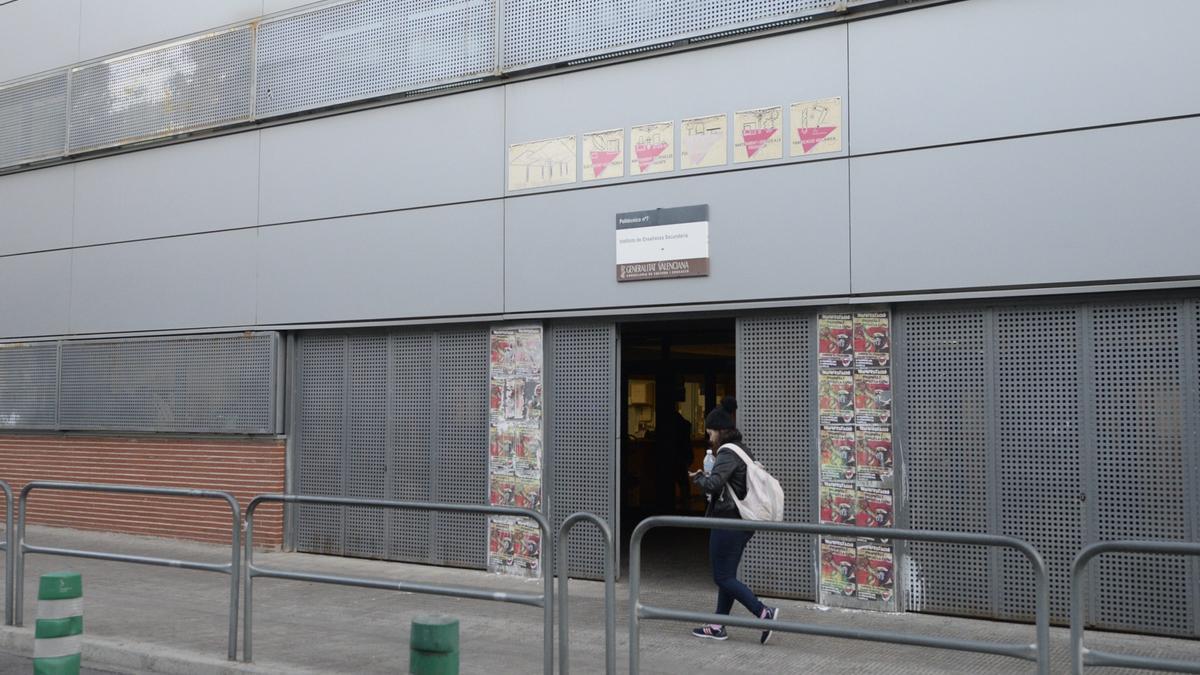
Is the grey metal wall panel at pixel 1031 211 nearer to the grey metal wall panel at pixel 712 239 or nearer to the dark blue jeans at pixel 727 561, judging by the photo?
the grey metal wall panel at pixel 712 239

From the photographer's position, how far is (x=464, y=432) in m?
10.8

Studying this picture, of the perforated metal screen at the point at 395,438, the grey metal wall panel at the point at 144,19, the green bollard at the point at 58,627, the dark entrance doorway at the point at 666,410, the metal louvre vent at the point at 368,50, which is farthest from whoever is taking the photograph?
the dark entrance doorway at the point at 666,410

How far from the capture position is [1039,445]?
810 centimetres

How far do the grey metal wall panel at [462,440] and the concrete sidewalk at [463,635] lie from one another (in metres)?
0.37

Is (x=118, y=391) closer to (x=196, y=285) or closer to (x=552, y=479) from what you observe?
(x=196, y=285)

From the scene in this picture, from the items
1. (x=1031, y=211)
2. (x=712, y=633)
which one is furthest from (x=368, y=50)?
(x=712, y=633)

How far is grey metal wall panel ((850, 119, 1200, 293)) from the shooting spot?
25.0ft

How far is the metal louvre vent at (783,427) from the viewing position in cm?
898

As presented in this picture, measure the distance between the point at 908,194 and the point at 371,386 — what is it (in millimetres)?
5928

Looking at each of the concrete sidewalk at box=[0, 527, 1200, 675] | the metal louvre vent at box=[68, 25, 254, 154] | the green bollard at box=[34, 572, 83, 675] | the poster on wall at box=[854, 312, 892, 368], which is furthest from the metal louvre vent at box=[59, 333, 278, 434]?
the poster on wall at box=[854, 312, 892, 368]

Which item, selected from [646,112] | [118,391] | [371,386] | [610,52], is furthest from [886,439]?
[118,391]

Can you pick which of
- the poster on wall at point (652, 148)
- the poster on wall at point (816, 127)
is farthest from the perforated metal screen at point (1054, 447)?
the poster on wall at point (652, 148)

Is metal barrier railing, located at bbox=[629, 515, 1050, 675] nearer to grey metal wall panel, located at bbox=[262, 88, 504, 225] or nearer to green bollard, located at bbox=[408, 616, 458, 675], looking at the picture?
green bollard, located at bbox=[408, 616, 458, 675]

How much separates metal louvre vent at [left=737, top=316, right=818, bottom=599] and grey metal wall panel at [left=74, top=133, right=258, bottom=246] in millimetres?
6101
